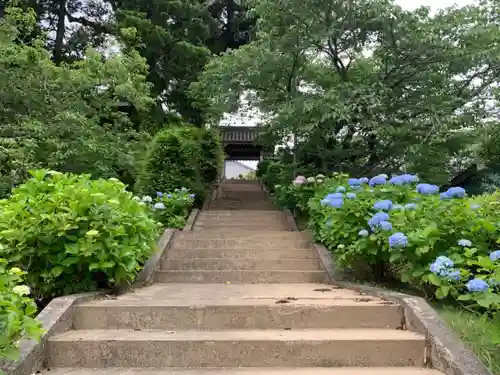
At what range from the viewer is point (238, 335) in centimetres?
303

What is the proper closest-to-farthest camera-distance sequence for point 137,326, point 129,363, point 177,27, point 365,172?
point 129,363, point 137,326, point 365,172, point 177,27

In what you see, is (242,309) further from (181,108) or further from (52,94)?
(181,108)

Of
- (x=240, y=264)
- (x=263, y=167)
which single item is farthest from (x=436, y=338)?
(x=263, y=167)

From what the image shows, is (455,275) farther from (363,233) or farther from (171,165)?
(171,165)

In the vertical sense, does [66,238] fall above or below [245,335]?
above

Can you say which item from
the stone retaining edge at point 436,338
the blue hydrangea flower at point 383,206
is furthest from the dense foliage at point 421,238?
the stone retaining edge at point 436,338

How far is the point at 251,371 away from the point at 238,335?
329mm

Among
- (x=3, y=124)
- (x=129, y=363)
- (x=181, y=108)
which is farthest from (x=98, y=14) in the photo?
(x=129, y=363)

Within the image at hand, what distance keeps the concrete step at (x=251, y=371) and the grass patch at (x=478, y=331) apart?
0.27 metres

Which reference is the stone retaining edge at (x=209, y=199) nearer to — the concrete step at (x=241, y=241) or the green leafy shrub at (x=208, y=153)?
the green leafy shrub at (x=208, y=153)

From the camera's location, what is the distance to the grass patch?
2549mm

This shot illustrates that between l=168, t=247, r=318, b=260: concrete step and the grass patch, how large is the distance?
2.48m

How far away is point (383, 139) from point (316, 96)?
4.55 feet

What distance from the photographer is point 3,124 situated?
27.1 ft
